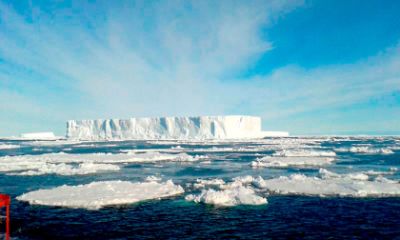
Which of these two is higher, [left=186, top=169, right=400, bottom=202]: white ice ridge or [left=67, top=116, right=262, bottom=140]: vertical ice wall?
[left=67, top=116, right=262, bottom=140]: vertical ice wall

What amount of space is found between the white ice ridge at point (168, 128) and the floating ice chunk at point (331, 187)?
205ft

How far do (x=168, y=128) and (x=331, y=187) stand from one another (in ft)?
231

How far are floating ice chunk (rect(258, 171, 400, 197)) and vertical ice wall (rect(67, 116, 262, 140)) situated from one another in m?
62.4

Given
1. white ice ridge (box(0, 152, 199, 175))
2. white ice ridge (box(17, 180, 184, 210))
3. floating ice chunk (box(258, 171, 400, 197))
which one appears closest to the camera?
white ice ridge (box(17, 180, 184, 210))

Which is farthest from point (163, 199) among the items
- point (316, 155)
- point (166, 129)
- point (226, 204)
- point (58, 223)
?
point (166, 129)

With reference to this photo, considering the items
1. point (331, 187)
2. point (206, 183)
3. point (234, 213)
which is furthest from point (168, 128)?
point (234, 213)

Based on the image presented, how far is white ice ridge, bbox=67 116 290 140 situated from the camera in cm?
8150

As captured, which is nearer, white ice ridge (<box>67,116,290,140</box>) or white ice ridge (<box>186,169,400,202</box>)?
white ice ridge (<box>186,169,400,202</box>)

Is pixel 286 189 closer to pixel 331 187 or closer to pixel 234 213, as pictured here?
pixel 331 187

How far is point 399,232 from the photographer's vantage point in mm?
10289

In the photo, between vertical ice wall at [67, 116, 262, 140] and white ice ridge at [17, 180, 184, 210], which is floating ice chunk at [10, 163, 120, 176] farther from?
vertical ice wall at [67, 116, 262, 140]

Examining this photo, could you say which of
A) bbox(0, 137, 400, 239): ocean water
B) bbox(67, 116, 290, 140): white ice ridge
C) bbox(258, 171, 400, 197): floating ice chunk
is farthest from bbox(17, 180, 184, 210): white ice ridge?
bbox(67, 116, 290, 140): white ice ridge

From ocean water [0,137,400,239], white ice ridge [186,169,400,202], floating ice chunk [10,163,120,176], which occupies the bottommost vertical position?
ocean water [0,137,400,239]

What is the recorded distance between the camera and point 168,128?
8531cm
